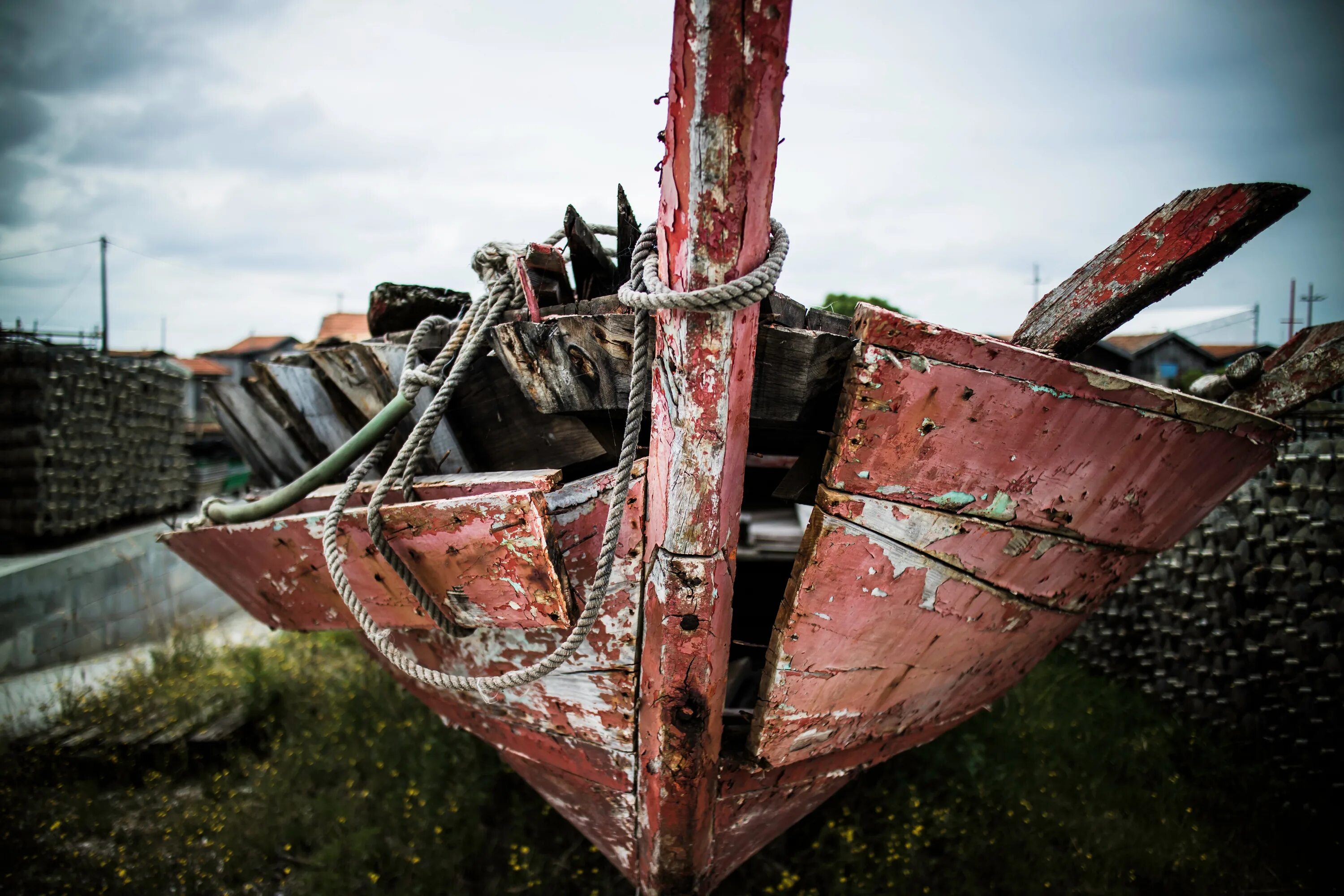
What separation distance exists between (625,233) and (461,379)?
51cm

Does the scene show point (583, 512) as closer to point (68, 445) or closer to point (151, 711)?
point (151, 711)

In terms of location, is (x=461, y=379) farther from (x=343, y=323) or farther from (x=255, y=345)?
(x=255, y=345)

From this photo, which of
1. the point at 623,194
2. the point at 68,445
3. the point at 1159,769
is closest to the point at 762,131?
the point at 623,194

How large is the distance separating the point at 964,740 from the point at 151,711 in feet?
15.5

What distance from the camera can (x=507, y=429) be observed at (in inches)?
74.5

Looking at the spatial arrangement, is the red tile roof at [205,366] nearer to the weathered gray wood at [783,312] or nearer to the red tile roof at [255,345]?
the red tile roof at [255,345]

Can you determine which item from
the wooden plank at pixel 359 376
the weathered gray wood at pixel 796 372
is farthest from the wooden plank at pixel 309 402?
the weathered gray wood at pixel 796 372

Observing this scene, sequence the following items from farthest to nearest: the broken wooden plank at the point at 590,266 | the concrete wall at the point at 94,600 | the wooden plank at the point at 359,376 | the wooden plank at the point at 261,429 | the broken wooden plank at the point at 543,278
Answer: the concrete wall at the point at 94,600, the wooden plank at the point at 261,429, the wooden plank at the point at 359,376, the broken wooden plank at the point at 590,266, the broken wooden plank at the point at 543,278

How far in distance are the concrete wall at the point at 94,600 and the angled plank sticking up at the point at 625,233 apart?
6.43 meters

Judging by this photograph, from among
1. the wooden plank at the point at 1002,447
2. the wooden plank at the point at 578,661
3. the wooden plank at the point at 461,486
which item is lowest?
the wooden plank at the point at 578,661

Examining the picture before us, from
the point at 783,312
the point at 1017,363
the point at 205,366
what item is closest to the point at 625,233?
the point at 783,312

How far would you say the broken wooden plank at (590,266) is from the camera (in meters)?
1.55

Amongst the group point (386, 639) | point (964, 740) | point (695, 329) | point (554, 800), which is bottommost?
point (964, 740)

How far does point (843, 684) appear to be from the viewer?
1567 mm
